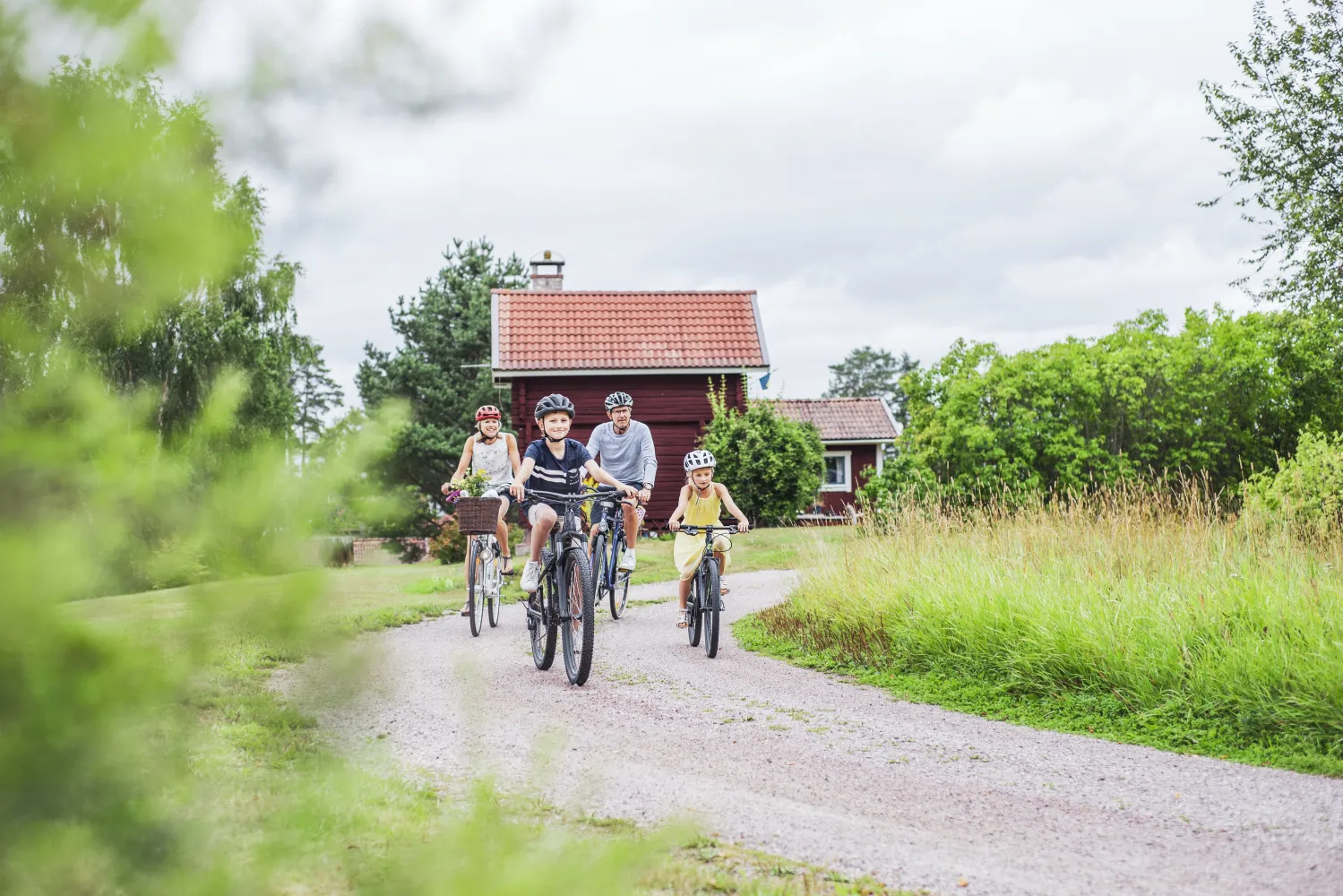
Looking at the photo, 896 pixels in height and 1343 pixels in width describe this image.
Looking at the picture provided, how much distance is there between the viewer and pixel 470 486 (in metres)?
9.95

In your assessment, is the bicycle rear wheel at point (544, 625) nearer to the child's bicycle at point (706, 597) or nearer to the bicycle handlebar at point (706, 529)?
the child's bicycle at point (706, 597)

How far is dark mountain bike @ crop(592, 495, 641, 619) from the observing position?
9375mm

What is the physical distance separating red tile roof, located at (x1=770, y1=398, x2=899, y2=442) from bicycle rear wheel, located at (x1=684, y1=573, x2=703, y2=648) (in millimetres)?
27965

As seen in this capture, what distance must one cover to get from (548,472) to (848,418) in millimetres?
31913

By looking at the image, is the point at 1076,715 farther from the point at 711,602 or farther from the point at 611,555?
the point at 611,555

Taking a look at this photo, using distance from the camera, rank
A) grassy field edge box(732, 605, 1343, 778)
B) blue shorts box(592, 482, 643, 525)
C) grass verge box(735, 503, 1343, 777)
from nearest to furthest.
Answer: grassy field edge box(732, 605, 1343, 778)
grass verge box(735, 503, 1343, 777)
blue shorts box(592, 482, 643, 525)

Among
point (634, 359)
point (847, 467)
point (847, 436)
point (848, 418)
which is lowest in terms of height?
point (847, 467)

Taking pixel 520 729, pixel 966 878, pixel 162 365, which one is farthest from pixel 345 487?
pixel 520 729

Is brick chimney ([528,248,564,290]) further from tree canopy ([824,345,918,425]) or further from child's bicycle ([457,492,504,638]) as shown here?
tree canopy ([824,345,918,425])

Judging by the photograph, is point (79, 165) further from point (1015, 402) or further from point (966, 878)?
point (1015, 402)

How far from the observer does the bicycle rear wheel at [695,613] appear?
8324mm

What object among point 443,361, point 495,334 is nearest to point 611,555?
point 495,334

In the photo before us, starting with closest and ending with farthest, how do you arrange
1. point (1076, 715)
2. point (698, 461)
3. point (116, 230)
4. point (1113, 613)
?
1. point (116, 230)
2. point (1076, 715)
3. point (1113, 613)
4. point (698, 461)

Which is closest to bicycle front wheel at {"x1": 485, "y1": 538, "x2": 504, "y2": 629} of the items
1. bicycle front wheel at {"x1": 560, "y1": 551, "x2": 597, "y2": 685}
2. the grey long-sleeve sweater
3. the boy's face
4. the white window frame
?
the grey long-sleeve sweater
